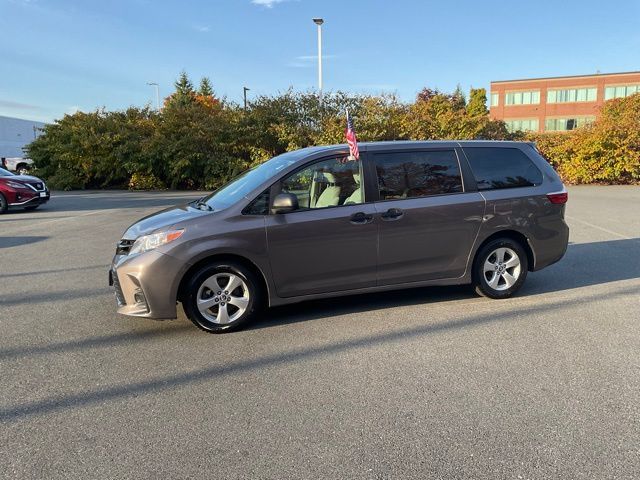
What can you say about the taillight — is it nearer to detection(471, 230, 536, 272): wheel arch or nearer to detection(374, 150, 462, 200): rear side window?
detection(471, 230, 536, 272): wheel arch

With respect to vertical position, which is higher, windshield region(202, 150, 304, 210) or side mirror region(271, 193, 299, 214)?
windshield region(202, 150, 304, 210)

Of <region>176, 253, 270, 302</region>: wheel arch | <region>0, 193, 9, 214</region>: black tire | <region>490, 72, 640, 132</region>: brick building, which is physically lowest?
<region>176, 253, 270, 302</region>: wheel arch

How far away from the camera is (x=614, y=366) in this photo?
154 inches

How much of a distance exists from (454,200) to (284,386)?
2896mm

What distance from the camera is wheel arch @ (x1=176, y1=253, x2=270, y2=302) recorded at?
15.3 ft

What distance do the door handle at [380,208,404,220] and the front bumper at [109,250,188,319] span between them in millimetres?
2041

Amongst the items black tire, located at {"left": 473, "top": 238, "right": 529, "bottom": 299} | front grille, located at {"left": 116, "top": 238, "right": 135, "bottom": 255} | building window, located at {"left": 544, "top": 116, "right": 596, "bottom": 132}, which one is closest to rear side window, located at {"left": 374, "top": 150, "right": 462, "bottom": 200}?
black tire, located at {"left": 473, "top": 238, "right": 529, "bottom": 299}

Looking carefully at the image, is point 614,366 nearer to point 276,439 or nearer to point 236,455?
point 276,439

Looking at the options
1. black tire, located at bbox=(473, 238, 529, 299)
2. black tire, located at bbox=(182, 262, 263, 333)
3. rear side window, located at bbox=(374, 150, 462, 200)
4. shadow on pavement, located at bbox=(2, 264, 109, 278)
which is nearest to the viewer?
black tire, located at bbox=(182, 262, 263, 333)

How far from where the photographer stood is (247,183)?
5.27 metres

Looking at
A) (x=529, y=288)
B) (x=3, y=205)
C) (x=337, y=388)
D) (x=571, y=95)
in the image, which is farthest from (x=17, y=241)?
(x=571, y=95)

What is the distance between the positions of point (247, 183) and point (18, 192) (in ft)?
42.3

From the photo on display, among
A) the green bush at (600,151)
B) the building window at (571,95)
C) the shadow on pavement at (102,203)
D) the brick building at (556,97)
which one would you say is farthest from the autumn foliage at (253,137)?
the building window at (571,95)

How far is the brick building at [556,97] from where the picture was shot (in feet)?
200
